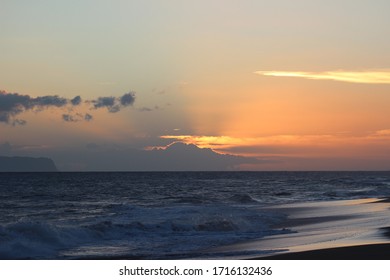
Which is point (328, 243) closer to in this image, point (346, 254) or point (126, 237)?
point (346, 254)

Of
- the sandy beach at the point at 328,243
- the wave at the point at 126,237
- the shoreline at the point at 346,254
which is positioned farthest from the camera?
the wave at the point at 126,237

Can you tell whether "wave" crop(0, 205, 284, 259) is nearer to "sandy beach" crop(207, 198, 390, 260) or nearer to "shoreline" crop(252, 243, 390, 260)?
"sandy beach" crop(207, 198, 390, 260)

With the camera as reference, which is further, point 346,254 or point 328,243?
point 328,243

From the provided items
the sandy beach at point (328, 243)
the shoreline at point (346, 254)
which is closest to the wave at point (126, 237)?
the sandy beach at point (328, 243)

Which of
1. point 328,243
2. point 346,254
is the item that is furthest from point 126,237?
point 346,254

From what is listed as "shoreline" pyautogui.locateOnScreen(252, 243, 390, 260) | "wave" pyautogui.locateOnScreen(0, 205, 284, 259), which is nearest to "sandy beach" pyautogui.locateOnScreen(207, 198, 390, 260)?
"shoreline" pyautogui.locateOnScreen(252, 243, 390, 260)

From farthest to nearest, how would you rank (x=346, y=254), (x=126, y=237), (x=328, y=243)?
(x=126, y=237) → (x=328, y=243) → (x=346, y=254)

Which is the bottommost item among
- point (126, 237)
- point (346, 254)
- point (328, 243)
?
point (126, 237)

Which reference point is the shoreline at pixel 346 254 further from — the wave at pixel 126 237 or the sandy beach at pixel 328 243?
the wave at pixel 126 237
